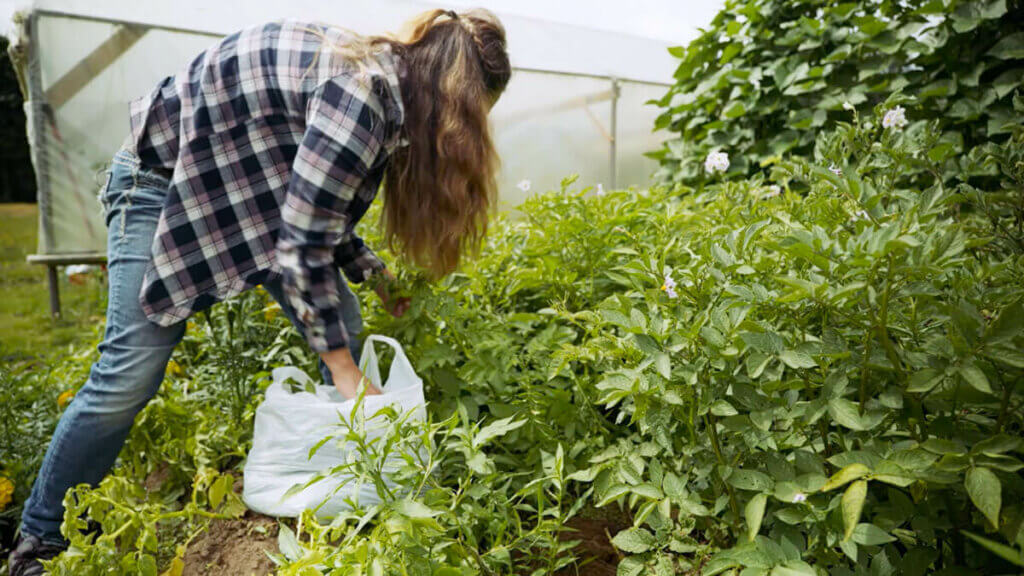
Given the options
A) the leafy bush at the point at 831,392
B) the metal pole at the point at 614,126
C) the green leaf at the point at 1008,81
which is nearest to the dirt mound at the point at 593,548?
the leafy bush at the point at 831,392

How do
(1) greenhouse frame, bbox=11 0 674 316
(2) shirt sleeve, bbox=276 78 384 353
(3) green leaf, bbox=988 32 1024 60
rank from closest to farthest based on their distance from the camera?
(2) shirt sleeve, bbox=276 78 384 353 < (3) green leaf, bbox=988 32 1024 60 < (1) greenhouse frame, bbox=11 0 674 316

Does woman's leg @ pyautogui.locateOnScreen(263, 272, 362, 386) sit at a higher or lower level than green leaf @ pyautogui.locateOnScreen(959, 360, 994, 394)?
lower

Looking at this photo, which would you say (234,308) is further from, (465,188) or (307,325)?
(465,188)

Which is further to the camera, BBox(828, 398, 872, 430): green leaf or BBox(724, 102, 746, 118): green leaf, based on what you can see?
BBox(724, 102, 746, 118): green leaf

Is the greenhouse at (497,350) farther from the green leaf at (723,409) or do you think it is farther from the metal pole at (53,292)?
the metal pole at (53,292)

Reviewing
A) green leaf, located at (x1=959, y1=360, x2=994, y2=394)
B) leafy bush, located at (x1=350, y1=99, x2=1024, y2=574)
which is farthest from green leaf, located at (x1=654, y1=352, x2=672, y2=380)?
green leaf, located at (x1=959, y1=360, x2=994, y2=394)

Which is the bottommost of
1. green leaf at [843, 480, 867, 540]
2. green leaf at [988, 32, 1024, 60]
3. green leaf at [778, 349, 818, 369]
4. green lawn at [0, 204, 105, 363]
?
green lawn at [0, 204, 105, 363]

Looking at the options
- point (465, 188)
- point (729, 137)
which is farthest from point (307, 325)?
point (729, 137)

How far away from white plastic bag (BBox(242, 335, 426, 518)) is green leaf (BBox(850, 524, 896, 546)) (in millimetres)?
820

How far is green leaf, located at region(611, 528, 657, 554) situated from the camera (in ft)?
3.22

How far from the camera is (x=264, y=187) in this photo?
147cm

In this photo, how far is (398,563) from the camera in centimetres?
97

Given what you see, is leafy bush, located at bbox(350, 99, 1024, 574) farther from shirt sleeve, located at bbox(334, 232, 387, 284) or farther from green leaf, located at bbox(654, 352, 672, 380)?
shirt sleeve, located at bbox(334, 232, 387, 284)

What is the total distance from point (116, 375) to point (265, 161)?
0.59 metres
